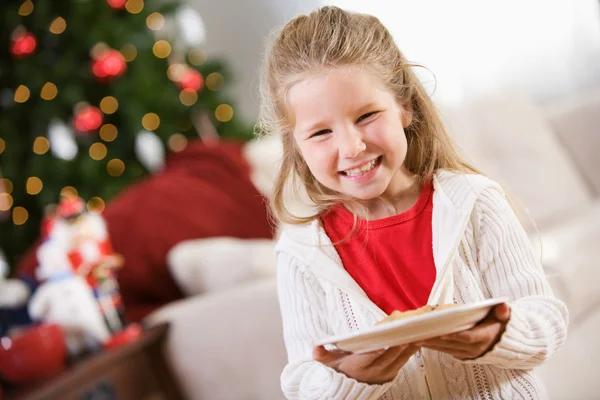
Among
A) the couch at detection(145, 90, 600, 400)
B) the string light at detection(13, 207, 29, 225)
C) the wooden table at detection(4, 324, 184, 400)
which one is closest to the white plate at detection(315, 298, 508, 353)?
the couch at detection(145, 90, 600, 400)

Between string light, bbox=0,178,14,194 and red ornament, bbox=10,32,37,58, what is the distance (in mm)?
597

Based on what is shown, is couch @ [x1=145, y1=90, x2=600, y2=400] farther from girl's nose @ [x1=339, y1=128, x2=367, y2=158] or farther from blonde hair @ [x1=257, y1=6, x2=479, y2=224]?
girl's nose @ [x1=339, y1=128, x2=367, y2=158]

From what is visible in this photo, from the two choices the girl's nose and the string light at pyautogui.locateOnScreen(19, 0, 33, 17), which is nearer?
the girl's nose

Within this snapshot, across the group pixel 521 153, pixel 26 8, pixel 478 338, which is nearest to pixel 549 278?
pixel 521 153

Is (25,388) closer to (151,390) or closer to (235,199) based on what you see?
(151,390)

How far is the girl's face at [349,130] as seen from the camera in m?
0.79

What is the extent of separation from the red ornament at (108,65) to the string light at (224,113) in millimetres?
567

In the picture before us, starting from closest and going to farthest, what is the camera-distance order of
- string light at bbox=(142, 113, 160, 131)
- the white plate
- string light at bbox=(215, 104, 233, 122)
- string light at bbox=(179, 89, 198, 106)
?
the white plate, string light at bbox=(142, 113, 160, 131), string light at bbox=(179, 89, 198, 106), string light at bbox=(215, 104, 233, 122)

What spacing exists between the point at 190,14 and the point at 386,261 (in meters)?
3.25

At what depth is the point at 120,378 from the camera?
6.63 feet

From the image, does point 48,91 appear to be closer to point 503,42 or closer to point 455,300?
point 503,42

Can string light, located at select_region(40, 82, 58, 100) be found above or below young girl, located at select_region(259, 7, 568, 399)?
above

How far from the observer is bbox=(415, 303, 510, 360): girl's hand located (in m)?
0.72

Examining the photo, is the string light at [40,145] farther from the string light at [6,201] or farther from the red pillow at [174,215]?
the red pillow at [174,215]
